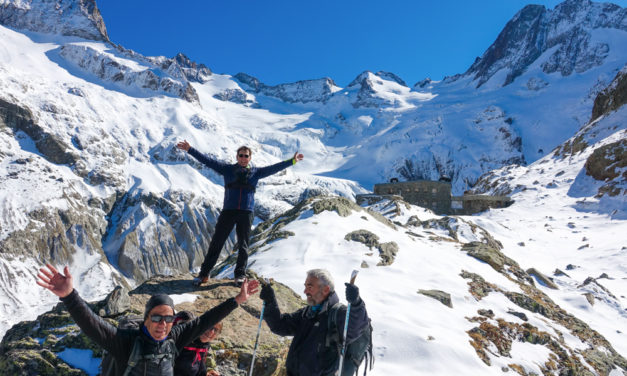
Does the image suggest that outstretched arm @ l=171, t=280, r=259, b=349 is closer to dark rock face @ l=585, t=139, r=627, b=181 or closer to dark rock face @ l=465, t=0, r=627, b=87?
dark rock face @ l=585, t=139, r=627, b=181

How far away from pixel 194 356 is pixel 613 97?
8361 cm

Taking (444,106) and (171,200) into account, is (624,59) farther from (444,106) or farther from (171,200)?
(171,200)

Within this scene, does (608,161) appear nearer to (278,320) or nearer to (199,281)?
(199,281)

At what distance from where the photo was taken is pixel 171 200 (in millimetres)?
139875

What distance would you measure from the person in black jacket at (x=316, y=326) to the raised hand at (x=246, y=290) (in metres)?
0.47

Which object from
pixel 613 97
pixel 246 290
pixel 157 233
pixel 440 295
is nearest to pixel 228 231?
pixel 246 290

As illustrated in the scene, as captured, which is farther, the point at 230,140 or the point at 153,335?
the point at 230,140

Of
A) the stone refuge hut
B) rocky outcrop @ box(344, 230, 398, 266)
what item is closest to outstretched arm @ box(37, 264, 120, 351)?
rocky outcrop @ box(344, 230, 398, 266)

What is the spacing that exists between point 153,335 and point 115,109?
191 meters

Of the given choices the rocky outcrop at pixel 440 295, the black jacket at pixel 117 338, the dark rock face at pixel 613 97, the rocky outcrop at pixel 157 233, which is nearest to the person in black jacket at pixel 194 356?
the black jacket at pixel 117 338

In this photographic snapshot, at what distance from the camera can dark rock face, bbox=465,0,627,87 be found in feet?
485

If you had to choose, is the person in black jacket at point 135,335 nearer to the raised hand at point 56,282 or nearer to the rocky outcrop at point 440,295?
the raised hand at point 56,282

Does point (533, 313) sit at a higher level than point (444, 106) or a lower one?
lower

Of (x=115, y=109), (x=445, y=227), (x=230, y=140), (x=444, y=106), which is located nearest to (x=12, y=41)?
(x=115, y=109)
